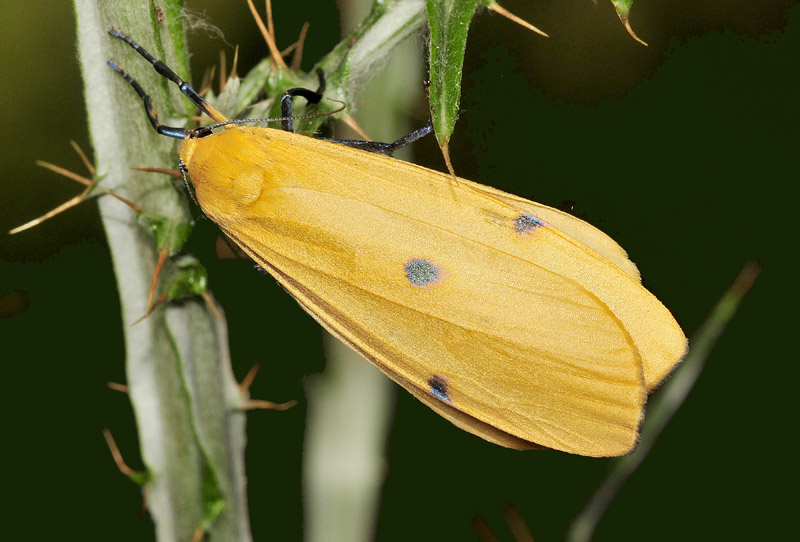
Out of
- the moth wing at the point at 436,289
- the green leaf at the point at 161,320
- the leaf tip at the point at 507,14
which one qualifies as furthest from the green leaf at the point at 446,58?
the green leaf at the point at 161,320

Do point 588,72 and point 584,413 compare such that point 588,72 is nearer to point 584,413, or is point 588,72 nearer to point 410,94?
point 410,94

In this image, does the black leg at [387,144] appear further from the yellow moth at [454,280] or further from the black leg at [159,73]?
the black leg at [159,73]

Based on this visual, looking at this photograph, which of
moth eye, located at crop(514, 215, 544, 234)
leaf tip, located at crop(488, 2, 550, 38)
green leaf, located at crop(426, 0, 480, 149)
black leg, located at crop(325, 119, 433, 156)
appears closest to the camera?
green leaf, located at crop(426, 0, 480, 149)

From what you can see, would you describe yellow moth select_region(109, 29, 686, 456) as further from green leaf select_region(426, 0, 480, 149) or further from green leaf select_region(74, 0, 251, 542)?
green leaf select_region(426, 0, 480, 149)

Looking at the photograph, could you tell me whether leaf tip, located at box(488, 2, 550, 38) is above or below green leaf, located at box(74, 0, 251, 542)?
above

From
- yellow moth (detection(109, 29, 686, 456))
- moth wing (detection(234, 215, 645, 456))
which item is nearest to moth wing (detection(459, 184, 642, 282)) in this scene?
yellow moth (detection(109, 29, 686, 456))

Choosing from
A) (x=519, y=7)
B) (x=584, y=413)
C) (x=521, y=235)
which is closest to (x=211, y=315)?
(x=521, y=235)
